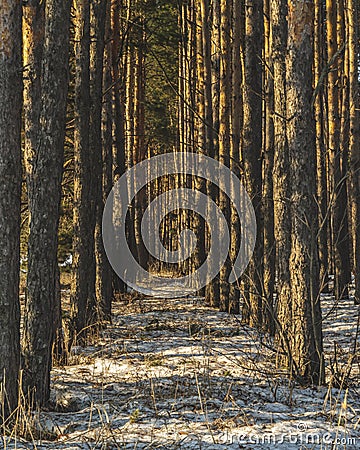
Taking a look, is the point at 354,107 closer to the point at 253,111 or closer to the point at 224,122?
the point at 224,122

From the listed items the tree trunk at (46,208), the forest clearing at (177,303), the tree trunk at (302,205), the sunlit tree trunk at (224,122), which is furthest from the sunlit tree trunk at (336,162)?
the tree trunk at (46,208)

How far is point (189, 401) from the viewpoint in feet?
20.5

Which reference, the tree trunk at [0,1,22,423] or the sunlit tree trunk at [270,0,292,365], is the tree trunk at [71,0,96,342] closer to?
the sunlit tree trunk at [270,0,292,365]

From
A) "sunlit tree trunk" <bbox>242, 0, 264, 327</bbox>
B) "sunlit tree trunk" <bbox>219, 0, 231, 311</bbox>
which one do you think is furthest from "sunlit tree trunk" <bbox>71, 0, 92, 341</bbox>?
"sunlit tree trunk" <bbox>219, 0, 231, 311</bbox>

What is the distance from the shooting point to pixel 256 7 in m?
11.5

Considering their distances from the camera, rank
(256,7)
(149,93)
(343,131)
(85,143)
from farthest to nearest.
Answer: (149,93) < (343,131) < (256,7) < (85,143)

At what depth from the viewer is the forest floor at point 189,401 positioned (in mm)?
5176

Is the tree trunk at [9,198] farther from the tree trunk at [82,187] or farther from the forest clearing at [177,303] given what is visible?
the tree trunk at [82,187]

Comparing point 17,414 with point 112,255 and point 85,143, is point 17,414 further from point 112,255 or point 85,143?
point 112,255

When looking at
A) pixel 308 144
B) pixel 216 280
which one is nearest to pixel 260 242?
pixel 216 280

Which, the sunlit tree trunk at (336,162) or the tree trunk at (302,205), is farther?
the sunlit tree trunk at (336,162)

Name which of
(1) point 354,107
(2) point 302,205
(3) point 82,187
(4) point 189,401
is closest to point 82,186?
(3) point 82,187

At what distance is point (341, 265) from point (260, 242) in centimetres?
427

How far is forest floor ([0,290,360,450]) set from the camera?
5.18 m
